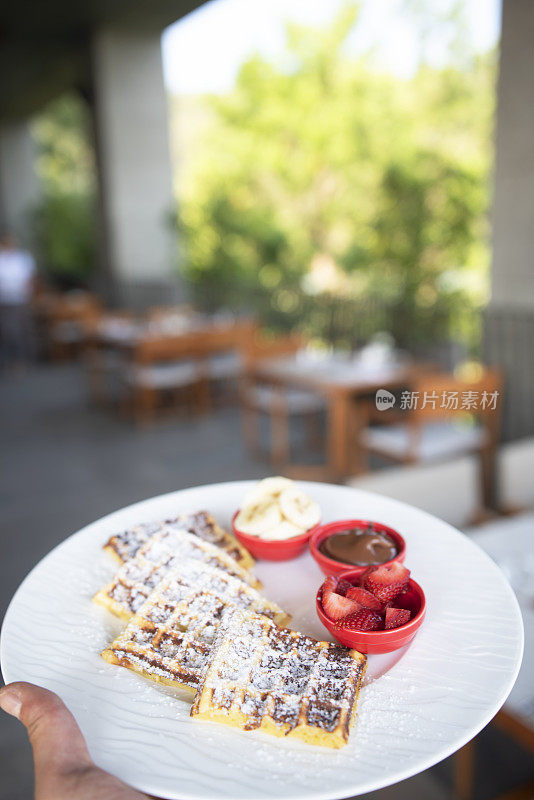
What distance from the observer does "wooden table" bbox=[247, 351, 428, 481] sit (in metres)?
3.99

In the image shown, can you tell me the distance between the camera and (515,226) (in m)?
3.93

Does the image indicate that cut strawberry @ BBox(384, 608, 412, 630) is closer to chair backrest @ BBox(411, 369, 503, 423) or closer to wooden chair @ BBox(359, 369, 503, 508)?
chair backrest @ BBox(411, 369, 503, 423)

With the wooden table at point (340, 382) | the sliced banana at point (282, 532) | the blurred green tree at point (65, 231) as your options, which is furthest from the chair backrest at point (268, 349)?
the blurred green tree at point (65, 231)

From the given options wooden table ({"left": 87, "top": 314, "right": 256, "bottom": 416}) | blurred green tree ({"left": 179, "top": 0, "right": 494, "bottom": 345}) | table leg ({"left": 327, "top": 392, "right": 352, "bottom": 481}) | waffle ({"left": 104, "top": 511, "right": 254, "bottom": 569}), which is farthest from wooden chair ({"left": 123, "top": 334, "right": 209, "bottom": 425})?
waffle ({"left": 104, "top": 511, "right": 254, "bottom": 569})

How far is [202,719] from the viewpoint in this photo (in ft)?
2.64

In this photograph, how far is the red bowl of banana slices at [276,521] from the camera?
1146 mm

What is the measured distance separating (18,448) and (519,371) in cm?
390

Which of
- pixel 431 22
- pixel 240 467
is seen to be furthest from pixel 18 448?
pixel 431 22

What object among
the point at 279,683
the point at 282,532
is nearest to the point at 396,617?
the point at 279,683

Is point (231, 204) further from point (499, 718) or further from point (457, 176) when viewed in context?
point (499, 718)

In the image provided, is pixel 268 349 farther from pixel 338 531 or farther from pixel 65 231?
pixel 65 231

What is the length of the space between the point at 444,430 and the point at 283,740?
3.28m

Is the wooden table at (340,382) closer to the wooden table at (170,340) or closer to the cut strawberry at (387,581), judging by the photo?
the wooden table at (170,340)

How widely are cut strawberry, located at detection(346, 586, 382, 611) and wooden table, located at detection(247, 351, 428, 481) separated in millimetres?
2879
